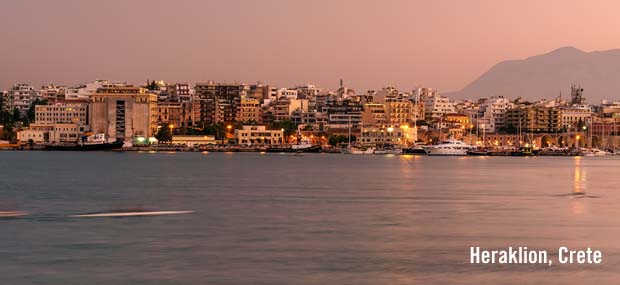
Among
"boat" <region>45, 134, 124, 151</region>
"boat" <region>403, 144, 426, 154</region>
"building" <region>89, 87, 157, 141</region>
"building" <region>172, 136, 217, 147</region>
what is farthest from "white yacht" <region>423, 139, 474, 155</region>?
"building" <region>89, 87, 157, 141</region>

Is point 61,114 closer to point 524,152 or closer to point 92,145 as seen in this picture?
point 92,145

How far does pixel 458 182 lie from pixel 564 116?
12653cm

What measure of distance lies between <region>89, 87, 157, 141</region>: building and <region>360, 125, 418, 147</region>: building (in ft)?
101

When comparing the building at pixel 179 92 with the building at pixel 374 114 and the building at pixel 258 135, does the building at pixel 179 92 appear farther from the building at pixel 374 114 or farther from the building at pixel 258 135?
the building at pixel 374 114

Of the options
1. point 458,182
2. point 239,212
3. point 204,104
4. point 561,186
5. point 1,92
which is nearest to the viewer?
point 239,212

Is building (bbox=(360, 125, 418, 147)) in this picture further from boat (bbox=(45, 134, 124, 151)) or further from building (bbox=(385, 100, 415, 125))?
boat (bbox=(45, 134, 124, 151))

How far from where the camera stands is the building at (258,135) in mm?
140000

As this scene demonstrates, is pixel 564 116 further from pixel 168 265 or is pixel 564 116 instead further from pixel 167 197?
pixel 168 265

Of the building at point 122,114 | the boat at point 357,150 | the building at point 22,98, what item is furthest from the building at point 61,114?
the boat at point 357,150

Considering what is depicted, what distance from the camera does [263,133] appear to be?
14062 centimetres

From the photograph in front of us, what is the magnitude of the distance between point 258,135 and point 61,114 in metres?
30.5

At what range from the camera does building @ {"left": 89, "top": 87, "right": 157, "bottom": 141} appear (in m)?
145

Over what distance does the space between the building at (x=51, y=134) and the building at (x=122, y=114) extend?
9.04 ft

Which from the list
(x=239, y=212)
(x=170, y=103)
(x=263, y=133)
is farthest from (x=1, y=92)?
(x=239, y=212)
